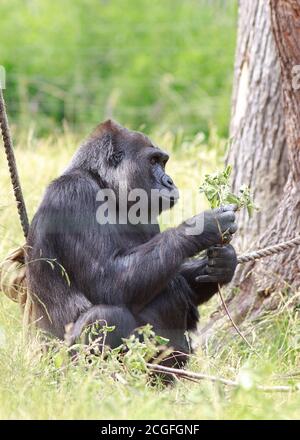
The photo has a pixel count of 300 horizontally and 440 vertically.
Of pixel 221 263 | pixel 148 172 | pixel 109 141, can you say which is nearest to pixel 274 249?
pixel 221 263

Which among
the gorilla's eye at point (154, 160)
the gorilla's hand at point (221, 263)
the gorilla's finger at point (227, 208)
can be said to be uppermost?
the gorilla's eye at point (154, 160)

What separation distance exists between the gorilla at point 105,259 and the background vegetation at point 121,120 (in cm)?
25

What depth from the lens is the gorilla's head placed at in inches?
171

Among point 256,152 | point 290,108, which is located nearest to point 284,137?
point 256,152

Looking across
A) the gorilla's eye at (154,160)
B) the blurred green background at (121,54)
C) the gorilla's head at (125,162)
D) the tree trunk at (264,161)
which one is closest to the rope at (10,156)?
the gorilla's head at (125,162)

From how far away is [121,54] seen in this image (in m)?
14.5

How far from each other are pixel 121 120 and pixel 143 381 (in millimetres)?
10220

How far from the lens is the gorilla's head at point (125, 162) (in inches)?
171

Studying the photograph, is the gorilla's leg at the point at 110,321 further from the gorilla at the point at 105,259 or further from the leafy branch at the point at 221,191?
the leafy branch at the point at 221,191

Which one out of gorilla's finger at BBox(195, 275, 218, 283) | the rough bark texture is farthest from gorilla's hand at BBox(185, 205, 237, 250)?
the rough bark texture

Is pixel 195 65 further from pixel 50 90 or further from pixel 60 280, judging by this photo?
pixel 60 280

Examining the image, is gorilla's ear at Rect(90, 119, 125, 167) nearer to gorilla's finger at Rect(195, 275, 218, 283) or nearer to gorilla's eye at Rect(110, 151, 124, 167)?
gorilla's eye at Rect(110, 151, 124, 167)

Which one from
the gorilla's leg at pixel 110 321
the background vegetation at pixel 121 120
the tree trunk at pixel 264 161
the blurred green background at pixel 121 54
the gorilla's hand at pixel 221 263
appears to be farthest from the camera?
the blurred green background at pixel 121 54

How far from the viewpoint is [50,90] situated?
1276 centimetres
